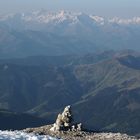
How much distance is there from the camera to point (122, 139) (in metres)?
41.7

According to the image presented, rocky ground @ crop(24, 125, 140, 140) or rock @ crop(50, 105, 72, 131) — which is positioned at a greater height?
rock @ crop(50, 105, 72, 131)

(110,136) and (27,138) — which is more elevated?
(110,136)

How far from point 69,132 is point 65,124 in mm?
1476

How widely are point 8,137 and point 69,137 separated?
9885 millimetres

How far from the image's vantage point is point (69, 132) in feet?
146

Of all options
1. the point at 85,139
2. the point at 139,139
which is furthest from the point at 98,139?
the point at 139,139

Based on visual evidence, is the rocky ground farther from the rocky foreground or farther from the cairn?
the cairn

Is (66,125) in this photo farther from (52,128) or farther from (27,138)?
(27,138)

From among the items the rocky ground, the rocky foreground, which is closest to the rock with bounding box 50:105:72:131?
the rocky foreground

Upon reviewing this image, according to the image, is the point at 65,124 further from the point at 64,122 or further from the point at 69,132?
the point at 69,132

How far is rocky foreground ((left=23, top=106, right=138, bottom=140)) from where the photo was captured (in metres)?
42.2

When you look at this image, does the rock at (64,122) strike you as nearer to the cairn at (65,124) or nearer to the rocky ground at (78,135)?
the cairn at (65,124)

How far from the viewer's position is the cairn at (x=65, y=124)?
147 feet

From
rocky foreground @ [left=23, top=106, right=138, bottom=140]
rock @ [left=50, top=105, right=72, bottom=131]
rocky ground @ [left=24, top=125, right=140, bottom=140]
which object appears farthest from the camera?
rock @ [left=50, top=105, right=72, bottom=131]
